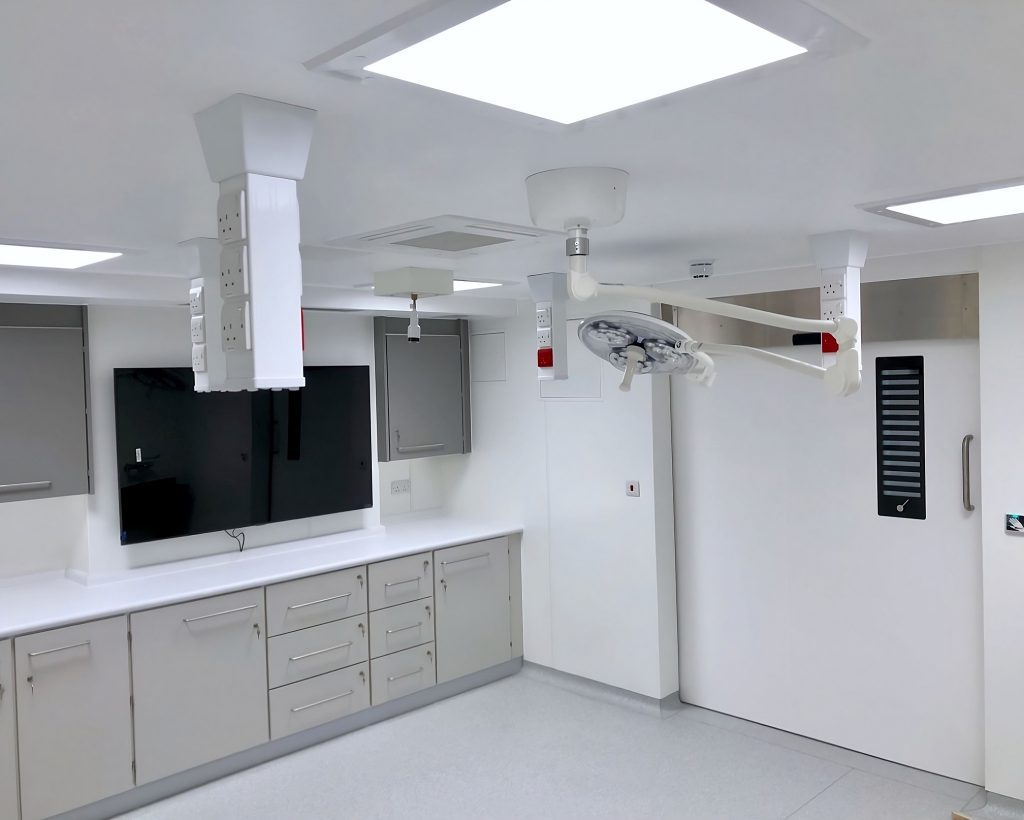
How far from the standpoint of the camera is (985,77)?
1378 millimetres

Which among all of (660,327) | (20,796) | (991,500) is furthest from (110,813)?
(991,500)

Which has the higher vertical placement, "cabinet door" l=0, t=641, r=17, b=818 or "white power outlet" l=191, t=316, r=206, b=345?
"white power outlet" l=191, t=316, r=206, b=345

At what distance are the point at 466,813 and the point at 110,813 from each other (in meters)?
1.48

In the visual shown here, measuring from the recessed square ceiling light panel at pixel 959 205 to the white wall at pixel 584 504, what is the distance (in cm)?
198

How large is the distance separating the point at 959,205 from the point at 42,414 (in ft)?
11.8

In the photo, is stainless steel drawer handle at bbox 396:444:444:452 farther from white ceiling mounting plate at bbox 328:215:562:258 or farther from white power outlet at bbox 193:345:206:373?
white power outlet at bbox 193:345:206:373

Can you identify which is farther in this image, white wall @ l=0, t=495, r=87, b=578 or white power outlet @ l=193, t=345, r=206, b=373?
white wall @ l=0, t=495, r=87, b=578

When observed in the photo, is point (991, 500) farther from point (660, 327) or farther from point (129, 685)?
point (129, 685)

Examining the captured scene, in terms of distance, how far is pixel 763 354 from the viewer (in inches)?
69.3

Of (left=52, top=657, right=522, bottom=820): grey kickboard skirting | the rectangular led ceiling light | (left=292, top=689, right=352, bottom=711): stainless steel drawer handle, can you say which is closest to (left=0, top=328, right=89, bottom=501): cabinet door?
(left=52, top=657, right=522, bottom=820): grey kickboard skirting

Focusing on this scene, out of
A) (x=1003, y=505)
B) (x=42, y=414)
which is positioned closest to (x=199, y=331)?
(x=42, y=414)

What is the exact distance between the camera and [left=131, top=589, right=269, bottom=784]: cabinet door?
367cm

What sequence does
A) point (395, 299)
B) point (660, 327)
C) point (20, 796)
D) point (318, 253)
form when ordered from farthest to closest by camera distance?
1. point (395, 299)
2. point (20, 796)
3. point (318, 253)
4. point (660, 327)

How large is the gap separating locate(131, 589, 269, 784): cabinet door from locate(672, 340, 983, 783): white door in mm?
2228
